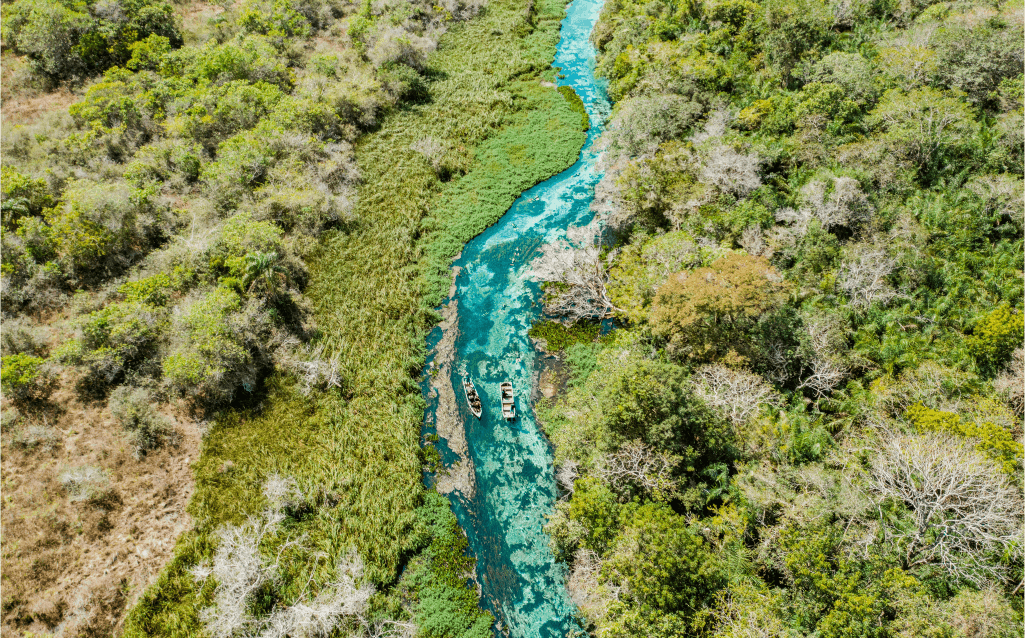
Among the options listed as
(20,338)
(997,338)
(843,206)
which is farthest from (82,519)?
(843,206)

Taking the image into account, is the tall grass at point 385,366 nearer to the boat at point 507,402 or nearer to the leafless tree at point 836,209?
the boat at point 507,402

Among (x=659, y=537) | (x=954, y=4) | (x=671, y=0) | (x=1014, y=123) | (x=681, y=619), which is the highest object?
(x=671, y=0)

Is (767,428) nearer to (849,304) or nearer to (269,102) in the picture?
(849,304)

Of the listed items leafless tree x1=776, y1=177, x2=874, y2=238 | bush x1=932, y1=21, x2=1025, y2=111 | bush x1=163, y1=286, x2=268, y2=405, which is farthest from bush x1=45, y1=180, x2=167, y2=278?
bush x1=932, y1=21, x2=1025, y2=111

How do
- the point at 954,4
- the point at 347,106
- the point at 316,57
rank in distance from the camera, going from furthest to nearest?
the point at 316,57, the point at 347,106, the point at 954,4

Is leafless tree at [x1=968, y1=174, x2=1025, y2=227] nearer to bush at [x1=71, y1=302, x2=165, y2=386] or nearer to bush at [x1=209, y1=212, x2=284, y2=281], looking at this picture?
bush at [x1=209, y1=212, x2=284, y2=281]

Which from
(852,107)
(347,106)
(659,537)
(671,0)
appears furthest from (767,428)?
(671,0)
